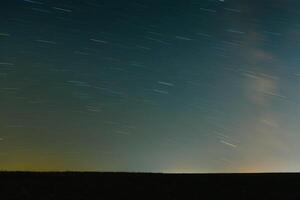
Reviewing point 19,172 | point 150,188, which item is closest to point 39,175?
point 19,172

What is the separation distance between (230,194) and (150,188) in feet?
11.6

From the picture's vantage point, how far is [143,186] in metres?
28.0

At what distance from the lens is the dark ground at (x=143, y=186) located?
2595 cm

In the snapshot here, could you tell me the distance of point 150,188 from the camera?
90.7 feet

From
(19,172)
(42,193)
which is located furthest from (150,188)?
(19,172)

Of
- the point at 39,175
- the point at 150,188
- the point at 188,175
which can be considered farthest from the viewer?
the point at 188,175

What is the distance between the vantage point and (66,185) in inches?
1081

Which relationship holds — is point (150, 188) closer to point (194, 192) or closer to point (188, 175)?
point (194, 192)

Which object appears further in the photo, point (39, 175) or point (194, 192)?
point (39, 175)

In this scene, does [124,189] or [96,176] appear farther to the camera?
[96,176]

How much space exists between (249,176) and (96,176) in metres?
7.97

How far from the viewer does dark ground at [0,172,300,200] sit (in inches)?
1022

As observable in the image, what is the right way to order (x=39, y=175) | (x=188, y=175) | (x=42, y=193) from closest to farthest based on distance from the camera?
(x=42, y=193) → (x=39, y=175) → (x=188, y=175)

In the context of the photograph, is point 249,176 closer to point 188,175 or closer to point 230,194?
point 188,175
